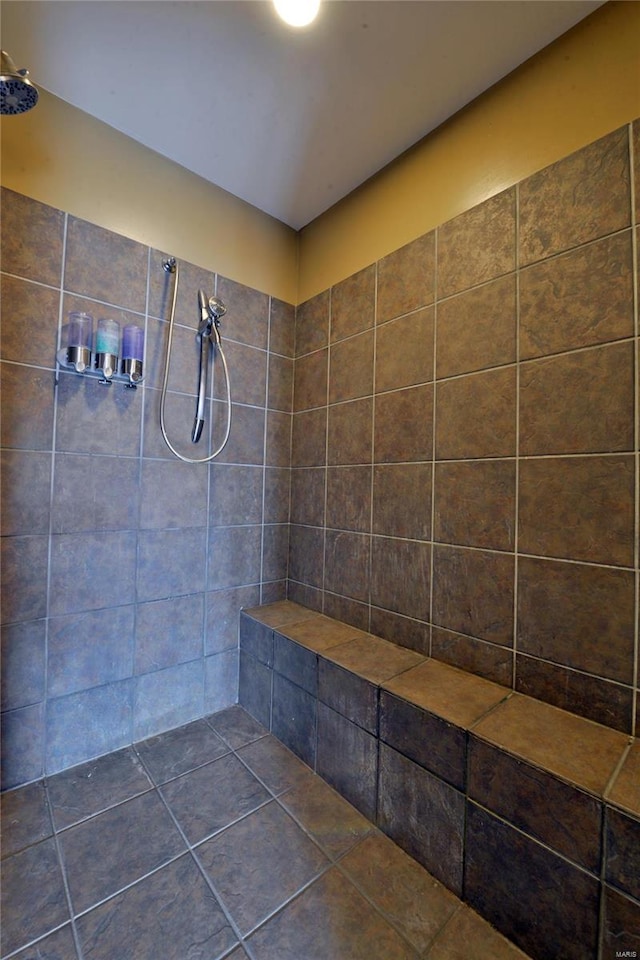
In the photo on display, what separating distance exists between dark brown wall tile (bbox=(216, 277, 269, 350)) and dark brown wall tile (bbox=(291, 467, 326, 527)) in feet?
2.07

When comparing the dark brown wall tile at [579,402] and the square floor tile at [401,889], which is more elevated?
the dark brown wall tile at [579,402]

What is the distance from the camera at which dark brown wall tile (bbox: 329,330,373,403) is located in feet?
5.05

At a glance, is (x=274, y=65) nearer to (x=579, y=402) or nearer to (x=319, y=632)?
(x=579, y=402)

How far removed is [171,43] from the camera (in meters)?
1.09

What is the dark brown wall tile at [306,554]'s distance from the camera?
171 centimetres

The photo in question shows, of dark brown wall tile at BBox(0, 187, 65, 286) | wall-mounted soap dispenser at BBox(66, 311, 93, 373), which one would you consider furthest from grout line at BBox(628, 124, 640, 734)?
dark brown wall tile at BBox(0, 187, 65, 286)

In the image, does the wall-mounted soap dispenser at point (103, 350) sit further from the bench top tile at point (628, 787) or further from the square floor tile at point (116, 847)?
the bench top tile at point (628, 787)

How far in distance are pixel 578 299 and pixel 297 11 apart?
1.06 m

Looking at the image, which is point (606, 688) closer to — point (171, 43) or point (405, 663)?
point (405, 663)

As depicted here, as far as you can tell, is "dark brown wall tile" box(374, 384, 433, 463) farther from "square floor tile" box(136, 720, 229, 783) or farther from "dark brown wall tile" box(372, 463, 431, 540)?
"square floor tile" box(136, 720, 229, 783)

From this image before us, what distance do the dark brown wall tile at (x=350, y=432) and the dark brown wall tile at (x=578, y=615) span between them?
72cm

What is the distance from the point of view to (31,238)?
120 centimetres

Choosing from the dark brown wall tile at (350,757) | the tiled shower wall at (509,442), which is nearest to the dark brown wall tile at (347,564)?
the tiled shower wall at (509,442)

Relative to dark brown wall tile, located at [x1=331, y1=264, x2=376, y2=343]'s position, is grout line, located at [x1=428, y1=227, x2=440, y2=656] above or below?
below
